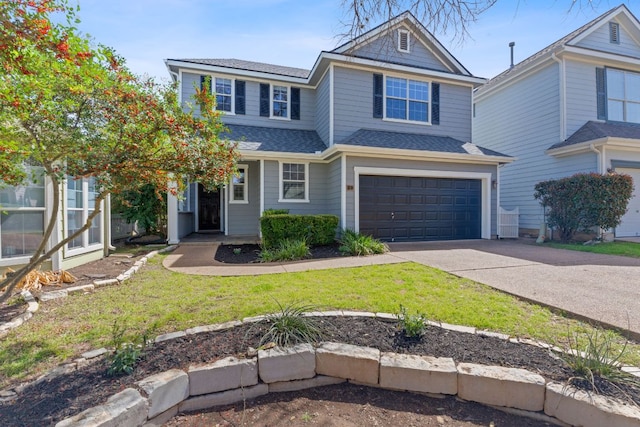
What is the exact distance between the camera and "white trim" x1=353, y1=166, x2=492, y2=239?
9812mm

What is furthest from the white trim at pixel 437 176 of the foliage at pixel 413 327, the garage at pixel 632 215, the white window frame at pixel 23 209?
the white window frame at pixel 23 209

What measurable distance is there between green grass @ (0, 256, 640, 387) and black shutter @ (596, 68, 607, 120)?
11871 mm

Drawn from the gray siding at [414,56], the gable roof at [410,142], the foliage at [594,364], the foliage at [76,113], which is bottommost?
the foliage at [594,364]

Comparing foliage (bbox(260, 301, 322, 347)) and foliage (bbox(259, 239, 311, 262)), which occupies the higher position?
foliage (bbox(259, 239, 311, 262))

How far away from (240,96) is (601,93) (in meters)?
13.9

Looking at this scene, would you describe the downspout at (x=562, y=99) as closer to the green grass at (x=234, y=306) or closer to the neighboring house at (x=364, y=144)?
the neighboring house at (x=364, y=144)

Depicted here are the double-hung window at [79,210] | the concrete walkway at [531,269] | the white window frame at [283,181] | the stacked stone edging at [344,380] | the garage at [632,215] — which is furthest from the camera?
the garage at [632,215]

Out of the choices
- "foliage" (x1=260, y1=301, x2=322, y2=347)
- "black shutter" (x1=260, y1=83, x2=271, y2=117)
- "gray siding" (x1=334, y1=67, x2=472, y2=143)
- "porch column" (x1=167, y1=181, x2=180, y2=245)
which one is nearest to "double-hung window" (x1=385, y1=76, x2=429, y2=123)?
"gray siding" (x1=334, y1=67, x2=472, y2=143)

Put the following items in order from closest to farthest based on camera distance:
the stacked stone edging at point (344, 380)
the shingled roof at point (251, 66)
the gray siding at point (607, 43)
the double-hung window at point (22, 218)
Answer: the stacked stone edging at point (344, 380) < the double-hung window at point (22, 218) < the shingled roof at point (251, 66) < the gray siding at point (607, 43)

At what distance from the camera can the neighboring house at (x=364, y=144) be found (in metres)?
10.1

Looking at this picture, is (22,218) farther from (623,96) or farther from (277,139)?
(623,96)

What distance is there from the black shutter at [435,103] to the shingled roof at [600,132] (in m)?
4.53

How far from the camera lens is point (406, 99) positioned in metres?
11.7

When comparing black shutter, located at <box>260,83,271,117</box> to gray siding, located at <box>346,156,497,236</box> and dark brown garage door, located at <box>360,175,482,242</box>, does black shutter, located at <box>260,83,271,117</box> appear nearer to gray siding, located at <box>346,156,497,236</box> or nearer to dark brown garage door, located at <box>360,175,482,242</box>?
gray siding, located at <box>346,156,497,236</box>
